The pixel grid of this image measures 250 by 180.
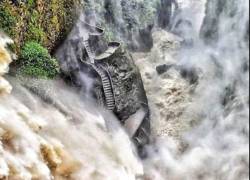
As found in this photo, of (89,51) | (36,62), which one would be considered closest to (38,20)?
(36,62)

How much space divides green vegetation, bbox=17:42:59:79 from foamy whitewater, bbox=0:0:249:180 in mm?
388

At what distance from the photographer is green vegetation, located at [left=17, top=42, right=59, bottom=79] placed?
42.9 ft

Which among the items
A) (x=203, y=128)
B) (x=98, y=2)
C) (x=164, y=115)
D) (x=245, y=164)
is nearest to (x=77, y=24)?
(x=98, y=2)

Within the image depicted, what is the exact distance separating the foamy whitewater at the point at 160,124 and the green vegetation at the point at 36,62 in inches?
15.3

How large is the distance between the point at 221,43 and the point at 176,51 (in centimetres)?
238

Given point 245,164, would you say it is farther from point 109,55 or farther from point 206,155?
point 109,55

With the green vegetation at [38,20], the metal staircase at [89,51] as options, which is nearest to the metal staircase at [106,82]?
the metal staircase at [89,51]

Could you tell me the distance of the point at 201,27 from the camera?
2253cm

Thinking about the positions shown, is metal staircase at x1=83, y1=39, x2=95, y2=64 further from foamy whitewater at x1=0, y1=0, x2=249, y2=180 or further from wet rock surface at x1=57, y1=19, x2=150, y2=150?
foamy whitewater at x1=0, y1=0, x2=249, y2=180

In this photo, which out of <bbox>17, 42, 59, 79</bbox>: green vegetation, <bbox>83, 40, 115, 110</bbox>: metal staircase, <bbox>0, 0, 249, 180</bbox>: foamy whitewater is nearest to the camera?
<bbox>0, 0, 249, 180</bbox>: foamy whitewater

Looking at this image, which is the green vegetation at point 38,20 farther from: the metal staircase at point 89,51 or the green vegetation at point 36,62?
the metal staircase at point 89,51

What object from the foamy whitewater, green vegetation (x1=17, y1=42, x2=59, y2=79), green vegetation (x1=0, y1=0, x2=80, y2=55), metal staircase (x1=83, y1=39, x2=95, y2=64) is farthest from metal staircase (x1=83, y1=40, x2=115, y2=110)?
green vegetation (x1=17, y1=42, x2=59, y2=79)

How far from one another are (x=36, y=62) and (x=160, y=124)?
590 cm

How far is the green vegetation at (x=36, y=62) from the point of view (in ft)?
42.9
